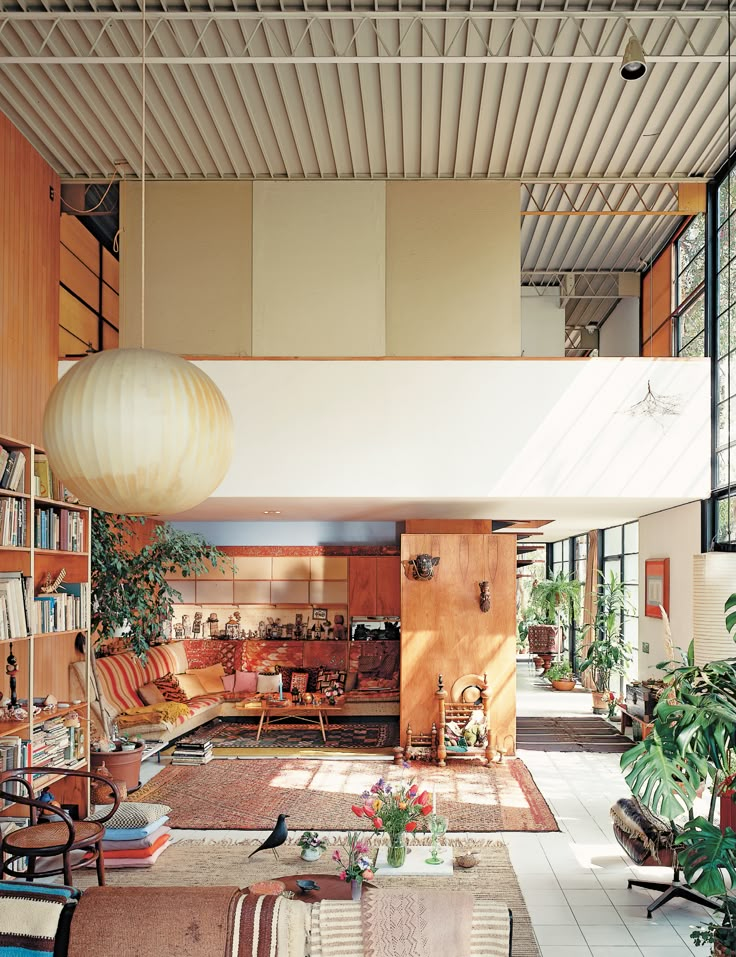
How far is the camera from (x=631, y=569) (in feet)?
42.3

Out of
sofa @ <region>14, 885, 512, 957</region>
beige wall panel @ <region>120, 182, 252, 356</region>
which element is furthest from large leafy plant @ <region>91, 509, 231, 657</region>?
sofa @ <region>14, 885, 512, 957</region>

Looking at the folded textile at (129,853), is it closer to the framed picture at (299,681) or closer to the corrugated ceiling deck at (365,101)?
the corrugated ceiling deck at (365,101)

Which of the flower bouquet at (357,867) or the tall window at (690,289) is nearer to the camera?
the flower bouquet at (357,867)

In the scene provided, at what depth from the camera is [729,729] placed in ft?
15.9

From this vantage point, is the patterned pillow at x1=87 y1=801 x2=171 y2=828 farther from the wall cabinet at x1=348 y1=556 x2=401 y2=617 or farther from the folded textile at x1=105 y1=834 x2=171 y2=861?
the wall cabinet at x1=348 y1=556 x2=401 y2=617

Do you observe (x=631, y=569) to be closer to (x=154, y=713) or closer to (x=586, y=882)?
(x=154, y=713)

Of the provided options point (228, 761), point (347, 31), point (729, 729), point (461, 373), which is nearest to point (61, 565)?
point (228, 761)

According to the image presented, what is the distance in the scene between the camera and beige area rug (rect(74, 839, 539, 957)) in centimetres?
564

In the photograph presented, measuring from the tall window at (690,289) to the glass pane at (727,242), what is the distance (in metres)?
0.41

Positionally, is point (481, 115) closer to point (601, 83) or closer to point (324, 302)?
point (601, 83)

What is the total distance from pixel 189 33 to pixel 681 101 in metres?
4.02

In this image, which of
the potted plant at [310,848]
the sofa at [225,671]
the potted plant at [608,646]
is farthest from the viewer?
the potted plant at [608,646]

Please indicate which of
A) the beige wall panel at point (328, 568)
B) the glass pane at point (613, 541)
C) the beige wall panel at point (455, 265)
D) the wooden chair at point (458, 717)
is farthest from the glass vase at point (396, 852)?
the glass pane at point (613, 541)

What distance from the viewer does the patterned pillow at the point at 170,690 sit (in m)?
11.1
